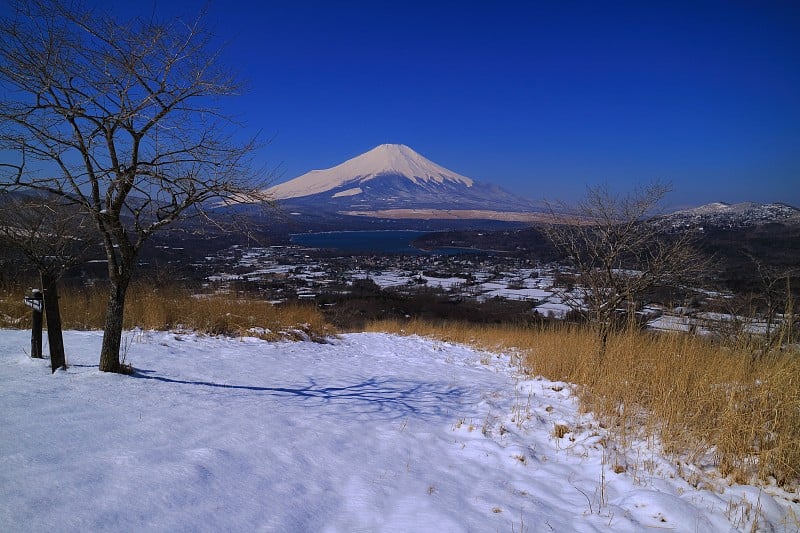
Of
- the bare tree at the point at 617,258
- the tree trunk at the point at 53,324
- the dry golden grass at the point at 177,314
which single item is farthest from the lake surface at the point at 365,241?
the tree trunk at the point at 53,324

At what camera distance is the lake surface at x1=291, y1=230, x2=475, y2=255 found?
67.8m

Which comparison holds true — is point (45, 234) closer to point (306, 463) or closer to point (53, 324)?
point (53, 324)

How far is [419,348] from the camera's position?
9.55m

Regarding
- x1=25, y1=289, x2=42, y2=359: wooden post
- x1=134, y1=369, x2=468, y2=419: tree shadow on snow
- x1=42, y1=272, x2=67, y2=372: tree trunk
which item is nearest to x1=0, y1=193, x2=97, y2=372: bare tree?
x1=42, y1=272, x2=67, y2=372: tree trunk

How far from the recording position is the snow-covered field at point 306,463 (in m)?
2.19

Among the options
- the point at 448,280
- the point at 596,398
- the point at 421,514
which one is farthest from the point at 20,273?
the point at 448,280

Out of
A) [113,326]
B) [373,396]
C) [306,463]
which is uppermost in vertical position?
[113,326]

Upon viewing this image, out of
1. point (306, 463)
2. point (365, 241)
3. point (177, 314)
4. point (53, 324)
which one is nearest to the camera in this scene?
point (306, 463)

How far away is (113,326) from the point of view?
13.4 feet

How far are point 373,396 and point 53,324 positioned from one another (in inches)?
135

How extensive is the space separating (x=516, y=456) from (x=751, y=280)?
14.9 meters

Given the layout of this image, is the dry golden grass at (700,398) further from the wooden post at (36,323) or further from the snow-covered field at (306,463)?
the wooden post at (36,323)

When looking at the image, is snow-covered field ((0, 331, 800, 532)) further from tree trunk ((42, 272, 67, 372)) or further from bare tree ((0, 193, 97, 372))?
bare tree ((0, 193, 97, 372))

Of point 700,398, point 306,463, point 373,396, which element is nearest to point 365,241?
point 373,396
